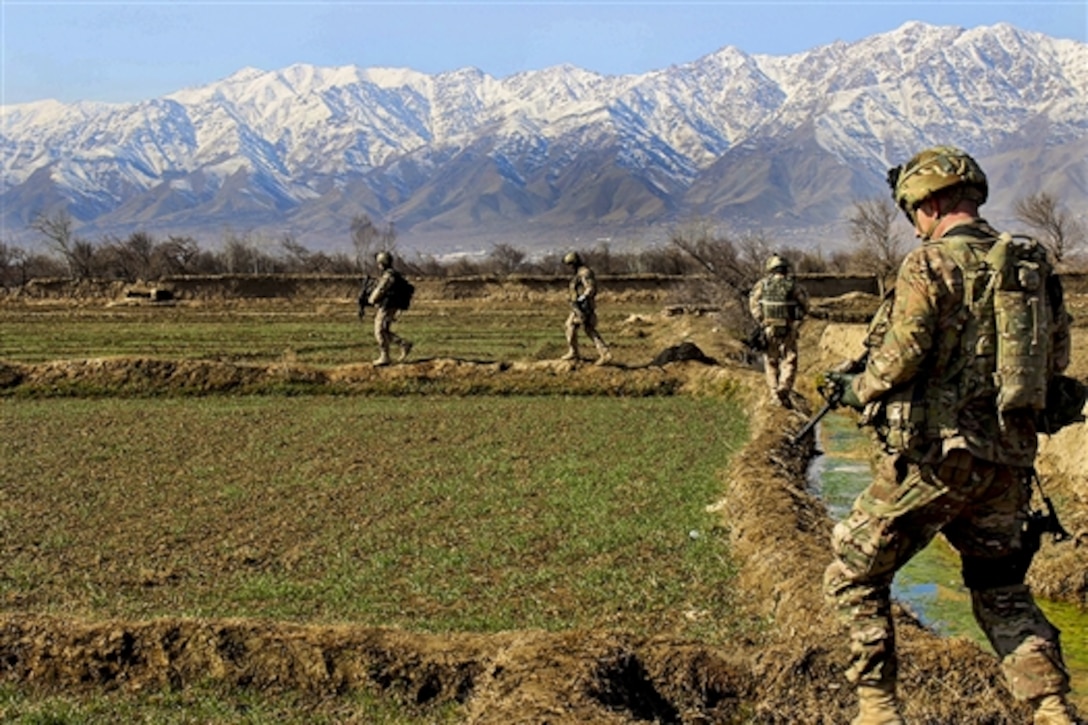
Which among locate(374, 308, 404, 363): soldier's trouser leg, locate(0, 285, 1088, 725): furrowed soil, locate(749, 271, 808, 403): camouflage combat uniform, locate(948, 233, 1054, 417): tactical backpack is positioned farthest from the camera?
locate(374, 308, 404, 363): soldier's trouser leg

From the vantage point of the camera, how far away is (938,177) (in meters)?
5.40

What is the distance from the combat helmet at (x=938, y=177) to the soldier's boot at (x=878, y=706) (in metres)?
2.10

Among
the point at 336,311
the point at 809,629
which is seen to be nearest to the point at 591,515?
the point at 809,629

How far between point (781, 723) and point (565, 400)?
13985mm

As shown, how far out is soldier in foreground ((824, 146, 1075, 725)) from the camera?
16.9 ft

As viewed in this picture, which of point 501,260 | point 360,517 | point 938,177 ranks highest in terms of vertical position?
point 938,177

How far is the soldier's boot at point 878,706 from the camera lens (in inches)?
212

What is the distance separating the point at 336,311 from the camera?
45.4 metres

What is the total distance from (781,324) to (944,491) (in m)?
11.6

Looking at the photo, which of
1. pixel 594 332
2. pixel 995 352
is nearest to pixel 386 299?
pixel 594 332

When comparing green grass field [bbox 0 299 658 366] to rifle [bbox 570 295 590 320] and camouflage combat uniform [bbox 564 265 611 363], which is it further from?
rifle [bbox 570 295 590 320]

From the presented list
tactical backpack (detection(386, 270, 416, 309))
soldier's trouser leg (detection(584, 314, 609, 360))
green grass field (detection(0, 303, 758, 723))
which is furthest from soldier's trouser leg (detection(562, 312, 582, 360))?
tactical backpack (detection(386, 270, 416, 309))

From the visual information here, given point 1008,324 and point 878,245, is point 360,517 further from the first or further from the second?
point 878,245

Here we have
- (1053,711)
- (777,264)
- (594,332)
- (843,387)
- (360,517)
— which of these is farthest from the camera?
(594,332)
